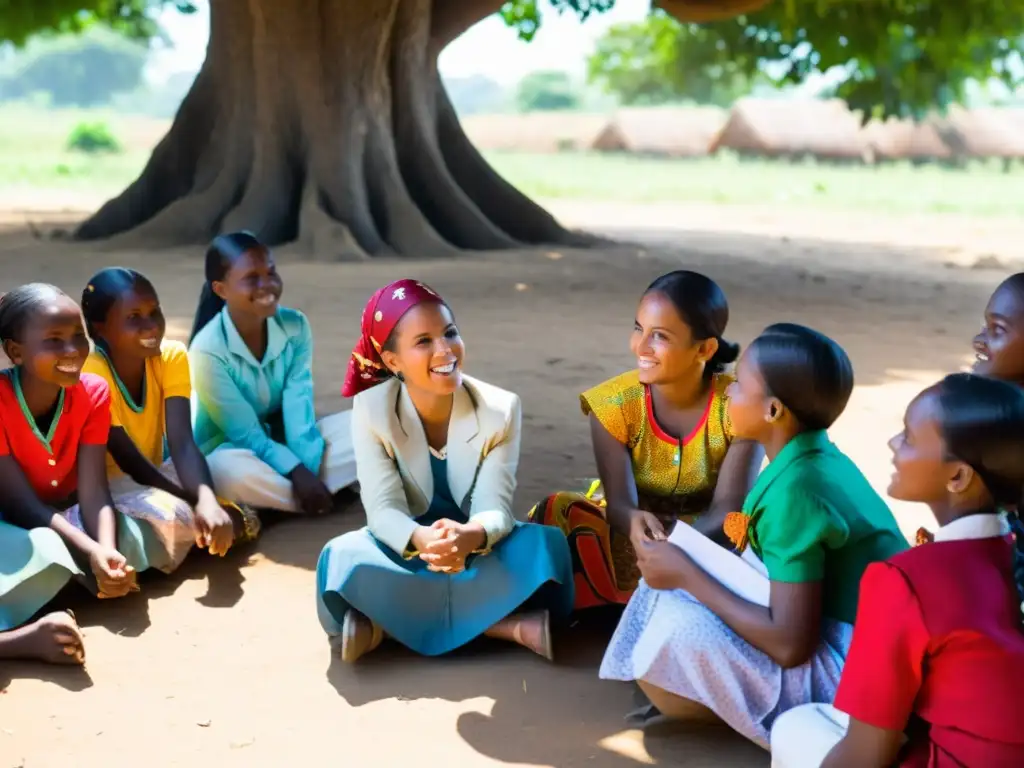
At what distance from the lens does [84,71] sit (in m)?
95.5

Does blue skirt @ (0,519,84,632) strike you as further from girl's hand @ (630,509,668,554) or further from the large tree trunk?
the large tree trunk

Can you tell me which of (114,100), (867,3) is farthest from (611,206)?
(114,100)

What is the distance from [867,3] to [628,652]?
13.1 metres

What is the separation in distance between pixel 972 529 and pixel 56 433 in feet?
8.04

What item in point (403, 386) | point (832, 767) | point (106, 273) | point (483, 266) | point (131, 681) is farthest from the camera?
point (483, 266)

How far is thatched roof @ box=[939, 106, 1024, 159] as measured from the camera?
33.0 m

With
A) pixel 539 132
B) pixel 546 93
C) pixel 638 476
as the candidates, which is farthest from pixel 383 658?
pixel 546 93

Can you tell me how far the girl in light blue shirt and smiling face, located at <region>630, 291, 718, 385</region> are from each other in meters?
1.45

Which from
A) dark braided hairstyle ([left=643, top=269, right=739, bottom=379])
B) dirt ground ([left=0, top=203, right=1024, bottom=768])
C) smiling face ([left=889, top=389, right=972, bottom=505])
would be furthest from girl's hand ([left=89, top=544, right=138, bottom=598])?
smiling face ([left=889, top=389, right=972, bottom=505])

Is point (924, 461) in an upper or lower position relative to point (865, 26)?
lower

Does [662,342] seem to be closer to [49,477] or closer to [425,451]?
[425,451]

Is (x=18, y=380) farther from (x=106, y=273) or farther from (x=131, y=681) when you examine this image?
(x=131, y=681)

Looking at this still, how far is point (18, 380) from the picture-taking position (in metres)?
3.43

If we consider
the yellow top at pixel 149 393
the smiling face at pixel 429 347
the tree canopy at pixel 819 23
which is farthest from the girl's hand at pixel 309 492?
the tree canopy at pixel 819 23
